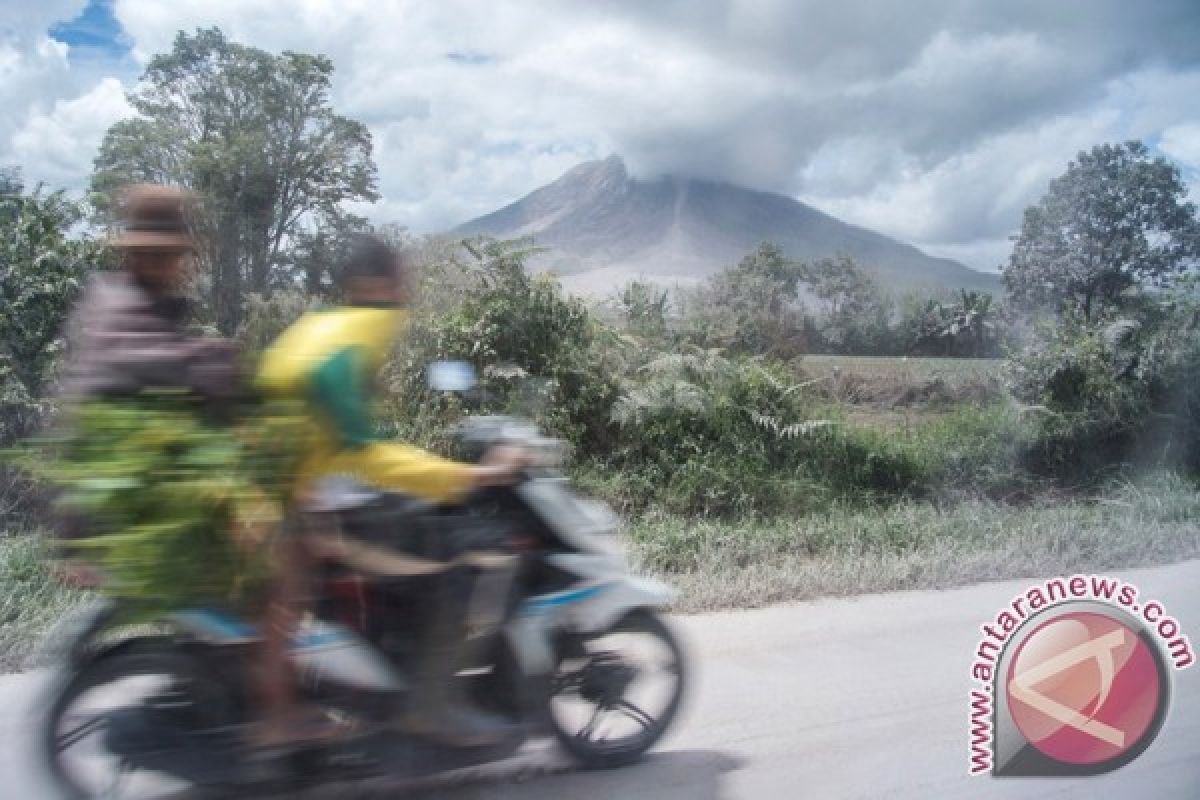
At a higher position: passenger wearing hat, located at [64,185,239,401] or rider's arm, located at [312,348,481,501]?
passenger wearing hat, located at [64,185,239,401]

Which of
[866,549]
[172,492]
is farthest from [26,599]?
[866,549]

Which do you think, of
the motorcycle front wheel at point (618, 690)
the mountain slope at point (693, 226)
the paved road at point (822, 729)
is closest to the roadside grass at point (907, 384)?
the paved road at point (822, 729)

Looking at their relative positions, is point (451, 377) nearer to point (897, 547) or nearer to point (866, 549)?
point (866, 549)

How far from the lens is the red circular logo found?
10.7 ft

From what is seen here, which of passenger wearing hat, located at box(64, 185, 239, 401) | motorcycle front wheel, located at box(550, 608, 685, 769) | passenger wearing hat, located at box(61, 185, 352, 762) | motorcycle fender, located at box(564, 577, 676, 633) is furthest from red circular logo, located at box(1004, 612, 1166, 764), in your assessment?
passenger wearing hat, located at box(64, 185, 239, 401)

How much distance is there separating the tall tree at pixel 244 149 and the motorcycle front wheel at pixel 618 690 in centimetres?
552

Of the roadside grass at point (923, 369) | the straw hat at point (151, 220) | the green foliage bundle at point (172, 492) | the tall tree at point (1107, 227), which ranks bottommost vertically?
the green foliage bundle at point (172, 492)

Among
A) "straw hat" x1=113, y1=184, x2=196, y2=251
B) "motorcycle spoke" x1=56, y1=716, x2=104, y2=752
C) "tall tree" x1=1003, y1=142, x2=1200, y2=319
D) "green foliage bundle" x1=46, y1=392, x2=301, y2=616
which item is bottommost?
"motorcycle spoke" x1=56, y1=716, x2=104, y2=752

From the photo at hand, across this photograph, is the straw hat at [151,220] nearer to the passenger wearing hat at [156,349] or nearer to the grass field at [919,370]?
the passenger wearing hat at [156,349]

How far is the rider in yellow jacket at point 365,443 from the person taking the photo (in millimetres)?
2791

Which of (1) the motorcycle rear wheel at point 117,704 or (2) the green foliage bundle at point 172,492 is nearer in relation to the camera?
(2) the green foliage bundle at point 172,492

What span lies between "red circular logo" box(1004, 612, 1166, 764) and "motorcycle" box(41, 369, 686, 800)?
4.60ft

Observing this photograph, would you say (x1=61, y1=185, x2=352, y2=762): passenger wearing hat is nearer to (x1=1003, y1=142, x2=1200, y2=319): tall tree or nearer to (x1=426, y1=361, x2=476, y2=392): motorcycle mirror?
(x1=426, y1=361, x2=476, y2=392): motorcycle mirror

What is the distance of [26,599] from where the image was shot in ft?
14.6
